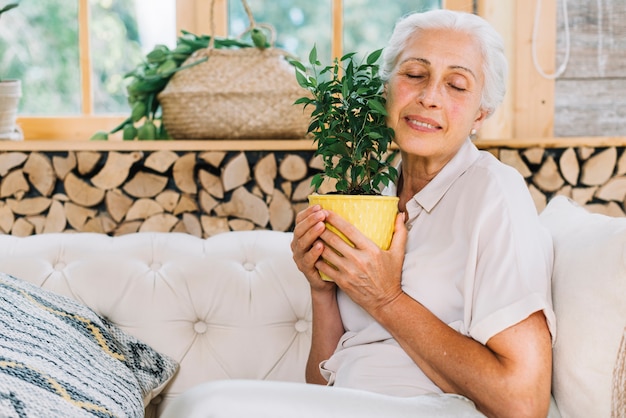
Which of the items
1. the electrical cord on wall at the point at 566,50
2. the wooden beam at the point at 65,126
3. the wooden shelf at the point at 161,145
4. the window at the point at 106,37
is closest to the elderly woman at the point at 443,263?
the wooden shelf at the point at 161,145

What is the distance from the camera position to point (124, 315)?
1.68m

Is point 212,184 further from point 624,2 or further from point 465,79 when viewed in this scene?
point 624,2

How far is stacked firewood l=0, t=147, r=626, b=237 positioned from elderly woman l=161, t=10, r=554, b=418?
667mm

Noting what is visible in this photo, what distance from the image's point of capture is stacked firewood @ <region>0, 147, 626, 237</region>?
2.10 meters

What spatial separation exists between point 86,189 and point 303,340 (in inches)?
34.4

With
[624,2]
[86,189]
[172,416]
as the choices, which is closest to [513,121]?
[624,2]

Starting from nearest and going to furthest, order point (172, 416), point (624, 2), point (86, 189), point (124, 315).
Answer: point (172, 416)
point (124, 315)
point (86, 189)
point (624, 2)

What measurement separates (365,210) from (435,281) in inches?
7.6

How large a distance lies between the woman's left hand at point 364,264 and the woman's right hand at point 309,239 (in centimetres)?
1

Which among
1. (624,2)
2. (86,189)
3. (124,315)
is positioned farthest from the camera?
(624,2)

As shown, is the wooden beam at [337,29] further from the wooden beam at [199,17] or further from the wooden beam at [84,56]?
the wooden beam at [84,56]

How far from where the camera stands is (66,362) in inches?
48.7

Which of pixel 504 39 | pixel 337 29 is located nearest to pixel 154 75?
pixel 337 29

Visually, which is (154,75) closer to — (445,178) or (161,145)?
(161,145)
